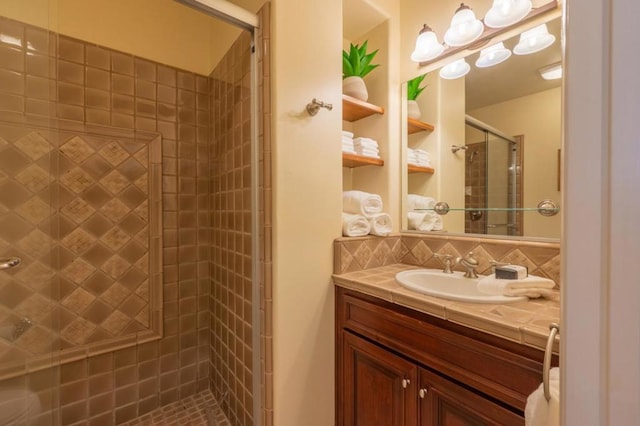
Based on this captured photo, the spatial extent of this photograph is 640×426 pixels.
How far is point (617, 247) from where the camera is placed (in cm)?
Answer: 29

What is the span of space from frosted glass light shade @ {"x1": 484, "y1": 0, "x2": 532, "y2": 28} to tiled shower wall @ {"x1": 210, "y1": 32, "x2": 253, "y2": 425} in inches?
43.2

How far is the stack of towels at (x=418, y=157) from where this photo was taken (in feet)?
5.02

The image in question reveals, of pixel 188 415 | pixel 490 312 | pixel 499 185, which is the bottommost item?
pixel 188 415

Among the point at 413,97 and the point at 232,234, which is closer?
the point at 232,234

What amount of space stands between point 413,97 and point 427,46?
0.26 metres

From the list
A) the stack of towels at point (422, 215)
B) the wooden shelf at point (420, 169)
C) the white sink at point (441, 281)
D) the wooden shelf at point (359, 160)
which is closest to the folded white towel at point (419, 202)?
the stack of towels at point (422, 215)

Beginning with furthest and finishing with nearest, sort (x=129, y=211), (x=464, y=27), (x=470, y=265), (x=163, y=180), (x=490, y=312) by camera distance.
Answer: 1. (x=163, y=180)
2. (x=129, y=211)
3. (x=464, y=27)
4. (x=470, y=265)
5. (x=490, y=312)

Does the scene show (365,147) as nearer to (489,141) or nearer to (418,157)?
(418,157)

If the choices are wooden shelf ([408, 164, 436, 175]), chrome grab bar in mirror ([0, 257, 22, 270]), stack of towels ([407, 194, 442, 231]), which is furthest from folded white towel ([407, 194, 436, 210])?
chrome grab bar in mirror ([0, 257, 22, 270])

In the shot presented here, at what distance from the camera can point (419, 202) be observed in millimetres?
1540

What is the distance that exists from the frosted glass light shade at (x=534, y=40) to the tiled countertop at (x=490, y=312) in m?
1.03

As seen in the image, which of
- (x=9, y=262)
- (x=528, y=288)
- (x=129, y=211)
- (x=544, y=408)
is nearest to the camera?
(x=544, y=408)

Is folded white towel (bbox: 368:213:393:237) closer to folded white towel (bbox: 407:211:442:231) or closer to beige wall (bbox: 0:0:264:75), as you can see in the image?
folded white towel (bbox: 407:211:442:231)

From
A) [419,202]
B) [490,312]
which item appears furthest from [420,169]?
[490,312]
